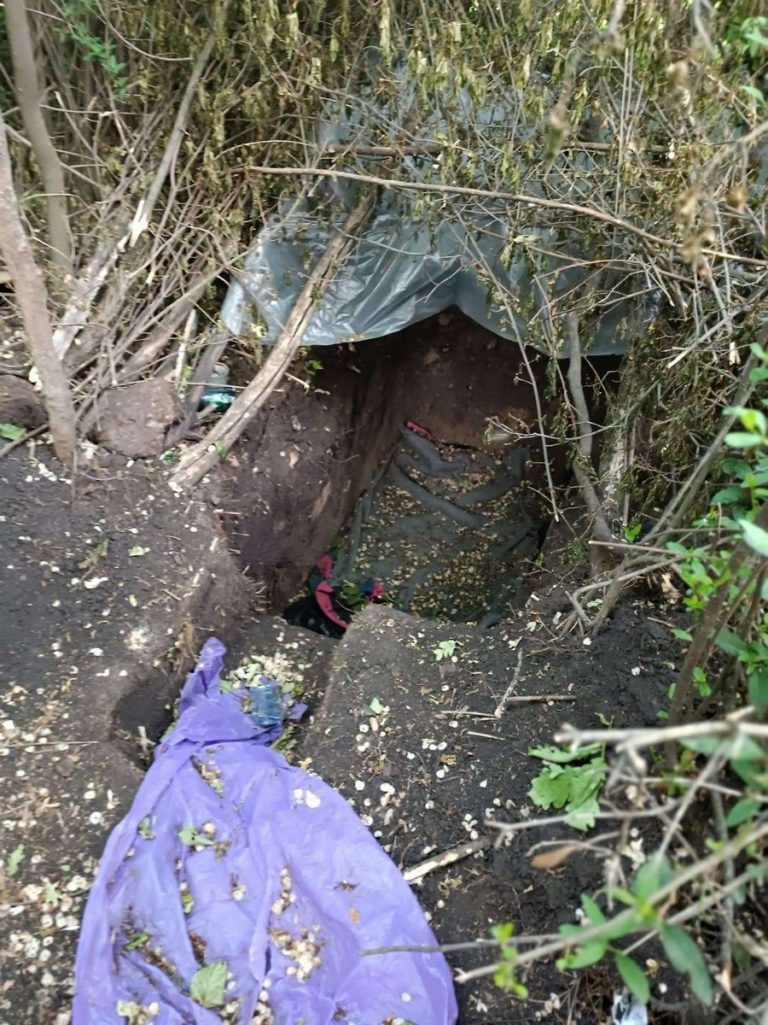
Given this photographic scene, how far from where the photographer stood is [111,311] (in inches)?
114

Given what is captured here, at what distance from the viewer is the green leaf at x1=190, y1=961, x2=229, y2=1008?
5.62 feet

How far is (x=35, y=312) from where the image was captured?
2.28 metres

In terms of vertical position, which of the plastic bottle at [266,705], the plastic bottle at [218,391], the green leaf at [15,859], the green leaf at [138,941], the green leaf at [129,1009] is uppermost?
the plastic bottle at [218,391]

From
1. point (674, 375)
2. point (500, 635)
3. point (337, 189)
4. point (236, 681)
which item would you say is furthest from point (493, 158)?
point (236, 681)

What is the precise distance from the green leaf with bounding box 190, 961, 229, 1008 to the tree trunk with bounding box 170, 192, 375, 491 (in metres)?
1.64

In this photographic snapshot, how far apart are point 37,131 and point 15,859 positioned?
251cm

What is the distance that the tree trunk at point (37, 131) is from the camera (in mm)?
2420

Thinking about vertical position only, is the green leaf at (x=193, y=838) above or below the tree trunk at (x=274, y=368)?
below

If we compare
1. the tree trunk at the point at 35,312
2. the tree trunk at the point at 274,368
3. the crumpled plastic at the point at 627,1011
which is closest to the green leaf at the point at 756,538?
the crumpled plastic at the point at 627,1011

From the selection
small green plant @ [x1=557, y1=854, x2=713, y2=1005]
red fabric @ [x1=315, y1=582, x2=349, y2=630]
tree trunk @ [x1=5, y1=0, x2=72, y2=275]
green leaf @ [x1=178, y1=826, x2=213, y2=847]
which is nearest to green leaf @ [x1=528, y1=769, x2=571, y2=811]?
green leaf @ [x1=178, y1=826, x2=213, y2=847]

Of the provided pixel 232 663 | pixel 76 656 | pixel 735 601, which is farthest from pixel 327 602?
pixel 735 601

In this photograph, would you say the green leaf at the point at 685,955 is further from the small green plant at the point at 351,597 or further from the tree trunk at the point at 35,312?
the small green plant at the point at 351,597

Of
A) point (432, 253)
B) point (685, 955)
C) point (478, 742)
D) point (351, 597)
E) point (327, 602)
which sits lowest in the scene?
point (351, 597)

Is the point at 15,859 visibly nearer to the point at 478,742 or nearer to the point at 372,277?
the point at 478,742
